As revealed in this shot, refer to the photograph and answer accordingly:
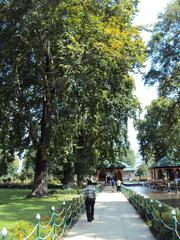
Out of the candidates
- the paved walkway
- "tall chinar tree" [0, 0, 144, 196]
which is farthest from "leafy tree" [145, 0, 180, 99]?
the paved walkway

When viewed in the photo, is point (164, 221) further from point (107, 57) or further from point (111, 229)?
point (107, 57)

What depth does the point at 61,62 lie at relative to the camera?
84.7ft

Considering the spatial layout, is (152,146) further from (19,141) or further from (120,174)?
(19,141)

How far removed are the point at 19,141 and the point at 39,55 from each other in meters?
7.81

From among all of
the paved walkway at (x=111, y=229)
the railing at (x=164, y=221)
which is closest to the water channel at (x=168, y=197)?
the paved walkway at (x=111, y=229)

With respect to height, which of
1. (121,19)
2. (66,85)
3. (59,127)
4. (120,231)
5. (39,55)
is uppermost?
(121,19)

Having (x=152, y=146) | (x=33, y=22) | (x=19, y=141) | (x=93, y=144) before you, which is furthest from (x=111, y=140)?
(x=152, y=146)

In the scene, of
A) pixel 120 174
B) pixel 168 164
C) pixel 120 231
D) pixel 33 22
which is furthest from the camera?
pixel 120 174

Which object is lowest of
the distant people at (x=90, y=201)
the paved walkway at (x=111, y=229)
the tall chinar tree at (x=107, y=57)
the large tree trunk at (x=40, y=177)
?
the paved walkway at (x=111, y=229)

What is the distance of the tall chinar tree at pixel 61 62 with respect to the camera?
2413 cm

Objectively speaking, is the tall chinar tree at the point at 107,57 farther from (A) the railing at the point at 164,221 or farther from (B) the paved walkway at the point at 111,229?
(A) the railing at the point at 164,221

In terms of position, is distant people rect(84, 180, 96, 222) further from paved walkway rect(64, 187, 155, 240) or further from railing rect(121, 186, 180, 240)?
railing rect(121, 186, 180, 240)

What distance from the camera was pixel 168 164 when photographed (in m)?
62.9

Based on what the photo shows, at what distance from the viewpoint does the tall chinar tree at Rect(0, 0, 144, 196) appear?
24133 millimetres
